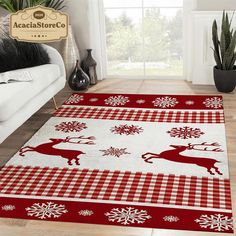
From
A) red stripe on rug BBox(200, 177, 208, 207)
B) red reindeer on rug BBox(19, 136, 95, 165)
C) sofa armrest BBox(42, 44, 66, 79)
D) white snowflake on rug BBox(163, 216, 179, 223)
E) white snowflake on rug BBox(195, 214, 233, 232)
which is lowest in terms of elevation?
white snowflake on rug BBox(195, 214, 233, 232)

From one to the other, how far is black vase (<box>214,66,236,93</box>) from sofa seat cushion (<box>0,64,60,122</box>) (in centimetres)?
146

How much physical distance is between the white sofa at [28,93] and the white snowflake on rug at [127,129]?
2.12 ft

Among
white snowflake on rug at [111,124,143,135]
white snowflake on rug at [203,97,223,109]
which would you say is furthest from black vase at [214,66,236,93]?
white snowflake on rug at [111,124,143,135]

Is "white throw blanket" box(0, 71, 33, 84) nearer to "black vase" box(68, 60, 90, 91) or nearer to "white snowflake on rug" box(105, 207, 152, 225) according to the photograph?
"black vase" box(68, 60, 90, 91)

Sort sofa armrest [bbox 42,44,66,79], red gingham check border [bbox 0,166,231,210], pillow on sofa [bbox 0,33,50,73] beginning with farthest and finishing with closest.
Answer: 1. sofa armrest [bbox 42,44,66,79]
2. pillow on sofa [bbox 0,33,50,73]
3. red gingham check border [bbox 0,166,231,210]

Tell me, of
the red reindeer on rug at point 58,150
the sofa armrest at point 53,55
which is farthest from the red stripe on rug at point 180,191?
the sofa armrest at point 53,55

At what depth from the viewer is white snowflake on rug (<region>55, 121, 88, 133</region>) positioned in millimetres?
3855

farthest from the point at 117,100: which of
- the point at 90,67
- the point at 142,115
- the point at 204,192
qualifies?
the point at 204,192

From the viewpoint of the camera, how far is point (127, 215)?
2.69m

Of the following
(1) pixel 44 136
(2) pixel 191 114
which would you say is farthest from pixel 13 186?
(2) pixel 191 114

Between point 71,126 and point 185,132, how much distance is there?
913mm

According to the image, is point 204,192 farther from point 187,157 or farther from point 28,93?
point 28,93

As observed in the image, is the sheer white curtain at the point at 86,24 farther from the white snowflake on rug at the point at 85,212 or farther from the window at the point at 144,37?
the white snowflake on rug at the point at 85,212

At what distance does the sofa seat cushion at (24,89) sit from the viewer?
3.40 meters
